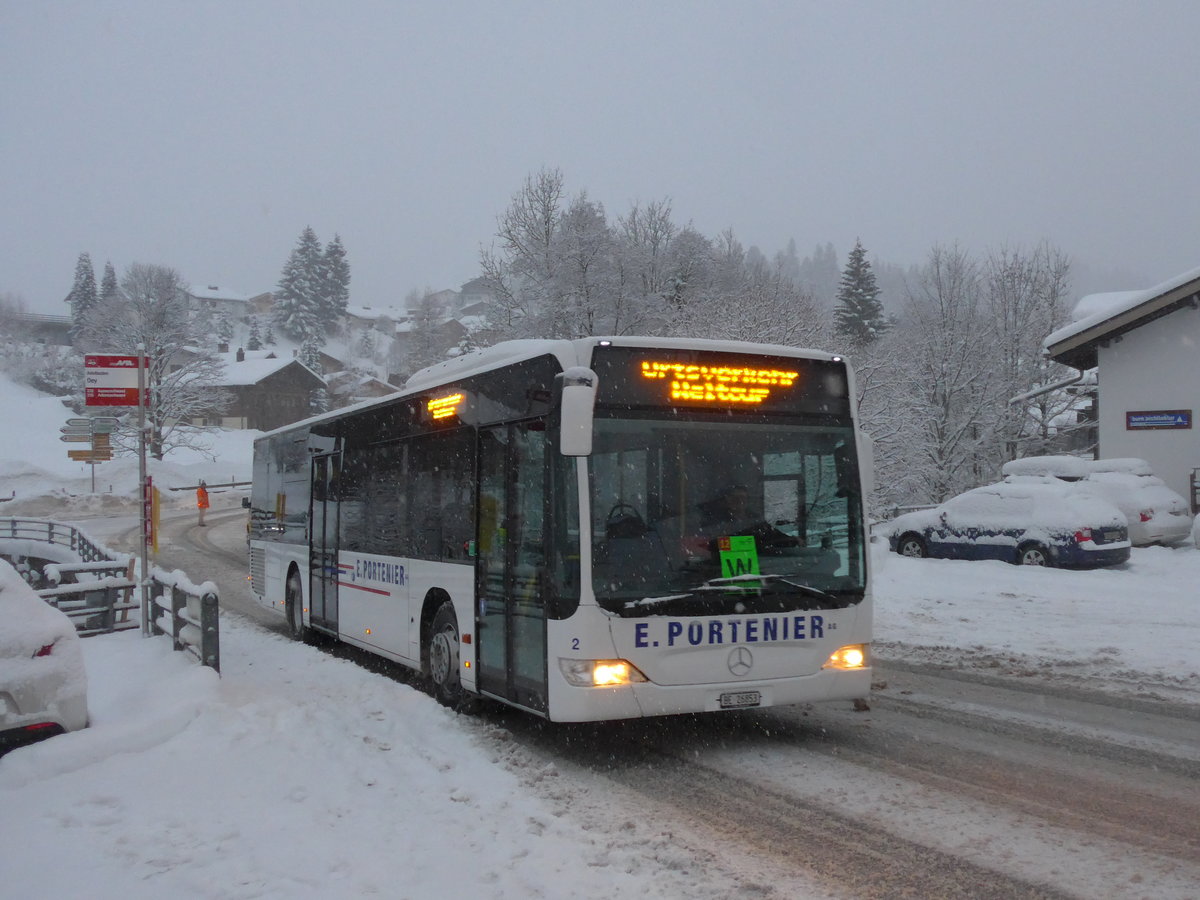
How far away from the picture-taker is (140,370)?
12.6 meters

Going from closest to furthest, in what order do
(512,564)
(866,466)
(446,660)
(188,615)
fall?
1. (512,564)
2. (866,466)
3. (446,660)
4. (188,615)

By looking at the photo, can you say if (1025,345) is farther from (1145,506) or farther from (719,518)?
(719,518)

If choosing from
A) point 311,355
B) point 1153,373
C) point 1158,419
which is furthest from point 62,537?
point 311,355

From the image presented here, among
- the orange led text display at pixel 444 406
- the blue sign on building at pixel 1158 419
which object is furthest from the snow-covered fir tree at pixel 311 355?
the orange led text display at pixel 444 406

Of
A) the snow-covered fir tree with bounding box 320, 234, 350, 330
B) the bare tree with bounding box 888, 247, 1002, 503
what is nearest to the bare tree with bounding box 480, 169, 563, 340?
the bare tree with bounding box 888, 247, 1002, 503

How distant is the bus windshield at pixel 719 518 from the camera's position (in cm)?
698

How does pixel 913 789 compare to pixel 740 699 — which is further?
pixel 740 699

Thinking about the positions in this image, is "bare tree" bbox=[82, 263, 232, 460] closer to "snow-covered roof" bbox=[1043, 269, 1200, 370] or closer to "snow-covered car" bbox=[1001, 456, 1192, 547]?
"snow-covered roof" bbox=[1043, 269, 1200, 370]

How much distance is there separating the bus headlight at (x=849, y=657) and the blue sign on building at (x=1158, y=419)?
22944 mm

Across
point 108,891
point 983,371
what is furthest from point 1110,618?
point 983,371

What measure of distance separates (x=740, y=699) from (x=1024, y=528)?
14343 millimetres

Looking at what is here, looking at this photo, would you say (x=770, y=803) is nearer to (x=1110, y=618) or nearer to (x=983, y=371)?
(x=1110, y=618)

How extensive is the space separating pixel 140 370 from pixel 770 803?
9962 millimetres

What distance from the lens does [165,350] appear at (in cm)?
5847
